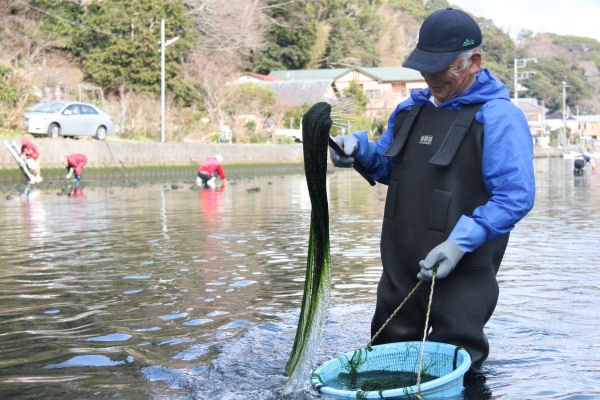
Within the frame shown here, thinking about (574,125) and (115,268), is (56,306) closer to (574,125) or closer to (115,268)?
(115,268)

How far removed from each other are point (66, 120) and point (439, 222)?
26.7m

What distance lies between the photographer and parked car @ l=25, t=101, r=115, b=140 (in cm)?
2738

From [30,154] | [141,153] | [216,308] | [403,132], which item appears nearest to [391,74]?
[141,153]

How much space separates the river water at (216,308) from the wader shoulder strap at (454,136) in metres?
1.24

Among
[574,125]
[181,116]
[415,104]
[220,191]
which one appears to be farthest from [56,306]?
[574,125]

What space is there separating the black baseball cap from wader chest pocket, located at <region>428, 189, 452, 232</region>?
0.61 meters

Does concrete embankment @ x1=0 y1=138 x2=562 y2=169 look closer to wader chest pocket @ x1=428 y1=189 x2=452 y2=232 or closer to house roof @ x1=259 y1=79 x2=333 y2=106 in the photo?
house roof @ x1=259 y1=79 x2=333 y2=106

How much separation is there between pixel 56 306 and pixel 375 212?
32.5ft

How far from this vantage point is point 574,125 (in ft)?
463

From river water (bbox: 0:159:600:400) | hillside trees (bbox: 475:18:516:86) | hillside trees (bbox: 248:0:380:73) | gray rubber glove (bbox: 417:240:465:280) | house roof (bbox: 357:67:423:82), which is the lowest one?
river water (bbox: 0:159:600:400)

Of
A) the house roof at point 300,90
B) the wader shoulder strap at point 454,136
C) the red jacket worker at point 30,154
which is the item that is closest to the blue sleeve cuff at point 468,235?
the wader shoulder strap at point 454,136

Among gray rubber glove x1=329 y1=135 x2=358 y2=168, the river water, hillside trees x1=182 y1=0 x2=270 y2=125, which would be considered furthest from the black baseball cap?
hillside trees x1=182 y1=0 x2=270 y2=125

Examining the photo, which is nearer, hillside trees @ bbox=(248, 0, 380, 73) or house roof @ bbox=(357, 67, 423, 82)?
hillside trees @ bbox=(248, 0, 380, 73)

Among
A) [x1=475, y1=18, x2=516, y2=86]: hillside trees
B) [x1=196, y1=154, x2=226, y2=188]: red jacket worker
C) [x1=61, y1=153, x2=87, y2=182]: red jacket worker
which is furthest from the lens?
[x1=475, y1=18, x2=516, y2=86]: hillside trees
